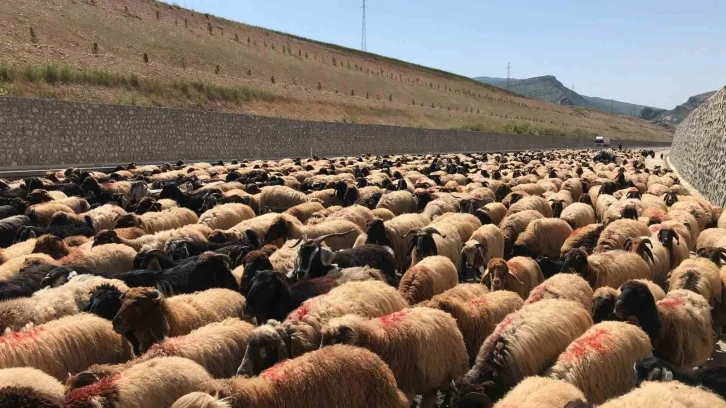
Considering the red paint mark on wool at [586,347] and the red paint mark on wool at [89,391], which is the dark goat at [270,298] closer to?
the red paint mark on wool at [89,391]

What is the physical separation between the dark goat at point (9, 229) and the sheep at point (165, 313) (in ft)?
21.8

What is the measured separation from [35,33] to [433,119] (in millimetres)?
49874

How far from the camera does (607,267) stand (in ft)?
Result: 27.3

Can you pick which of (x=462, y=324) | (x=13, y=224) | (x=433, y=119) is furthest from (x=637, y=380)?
(x=433, y=119)

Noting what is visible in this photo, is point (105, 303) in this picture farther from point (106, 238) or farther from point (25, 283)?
point (106, 238)

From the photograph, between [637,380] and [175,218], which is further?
Answer: [175,218]

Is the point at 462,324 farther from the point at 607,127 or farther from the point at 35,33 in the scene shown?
the point at 607,127

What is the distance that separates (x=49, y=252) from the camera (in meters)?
8.91

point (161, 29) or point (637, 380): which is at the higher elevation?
point (161, 29)

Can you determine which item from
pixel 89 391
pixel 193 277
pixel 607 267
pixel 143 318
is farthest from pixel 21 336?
pixel 607 267

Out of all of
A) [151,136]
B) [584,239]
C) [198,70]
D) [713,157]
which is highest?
[198,70]

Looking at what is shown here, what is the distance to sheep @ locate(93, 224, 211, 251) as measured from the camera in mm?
9484

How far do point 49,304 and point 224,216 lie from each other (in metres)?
6.09

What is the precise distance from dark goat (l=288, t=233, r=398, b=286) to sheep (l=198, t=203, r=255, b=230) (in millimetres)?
3673
